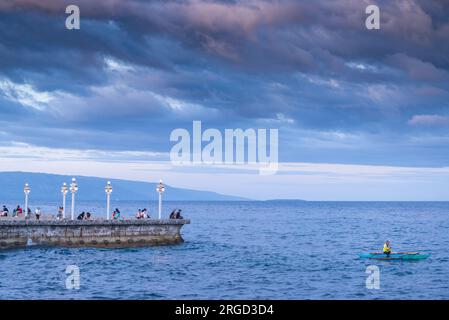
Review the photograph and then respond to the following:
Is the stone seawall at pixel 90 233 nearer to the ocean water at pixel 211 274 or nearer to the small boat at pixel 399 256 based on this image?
the ocean water at pixel 211 274

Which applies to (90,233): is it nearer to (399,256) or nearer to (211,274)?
(211,274)

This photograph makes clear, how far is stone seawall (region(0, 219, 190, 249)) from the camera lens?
62469mm

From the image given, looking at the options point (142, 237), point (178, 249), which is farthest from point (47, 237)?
point (178, 249)

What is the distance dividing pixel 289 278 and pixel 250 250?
26.4m

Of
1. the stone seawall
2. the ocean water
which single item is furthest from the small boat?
the stone seawall

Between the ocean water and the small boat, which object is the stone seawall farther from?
the small boat

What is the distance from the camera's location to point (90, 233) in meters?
66.8

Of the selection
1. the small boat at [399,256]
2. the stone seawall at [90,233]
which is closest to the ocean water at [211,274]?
the stone seawall at [90,233]

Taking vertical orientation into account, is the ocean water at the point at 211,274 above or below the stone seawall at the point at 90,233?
below

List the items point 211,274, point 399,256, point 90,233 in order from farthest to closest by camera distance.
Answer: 1. point 399,256
2. point 90,233
3. point 211,274

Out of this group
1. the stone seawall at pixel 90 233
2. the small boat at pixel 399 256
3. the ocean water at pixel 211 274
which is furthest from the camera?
the small boat at pixel 399 256

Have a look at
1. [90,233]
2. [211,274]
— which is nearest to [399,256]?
[211,274]

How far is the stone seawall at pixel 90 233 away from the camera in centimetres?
6247
